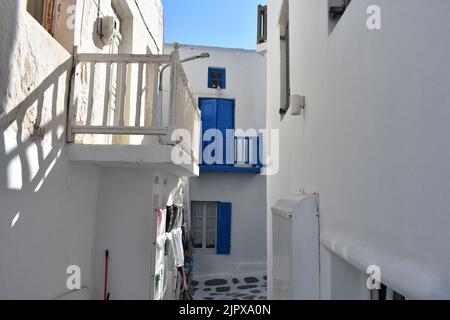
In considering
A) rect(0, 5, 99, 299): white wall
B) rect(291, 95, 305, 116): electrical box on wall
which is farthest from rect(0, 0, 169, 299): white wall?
rect(291, 95, 305, 116): electrical box on wall

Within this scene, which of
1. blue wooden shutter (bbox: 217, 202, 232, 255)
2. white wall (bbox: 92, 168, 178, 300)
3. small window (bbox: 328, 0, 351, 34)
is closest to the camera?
small window (bbox: 328, 0, 351, 34)

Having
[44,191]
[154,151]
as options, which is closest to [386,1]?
[154,151]

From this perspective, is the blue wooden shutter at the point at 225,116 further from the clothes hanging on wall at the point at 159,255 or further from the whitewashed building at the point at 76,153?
the clothes hanging on wall at the point at 159,255

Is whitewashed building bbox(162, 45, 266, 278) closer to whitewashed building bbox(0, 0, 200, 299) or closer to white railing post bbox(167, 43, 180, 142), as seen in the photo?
whitewashed building bbox(0, 0, 200, 299)

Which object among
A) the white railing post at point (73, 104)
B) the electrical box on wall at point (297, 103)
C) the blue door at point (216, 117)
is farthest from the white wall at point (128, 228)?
the blue door at point (216, 117)

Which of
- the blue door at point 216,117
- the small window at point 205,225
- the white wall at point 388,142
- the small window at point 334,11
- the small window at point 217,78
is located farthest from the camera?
the small window at point 217,78

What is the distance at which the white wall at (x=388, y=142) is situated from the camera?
3.67 feet

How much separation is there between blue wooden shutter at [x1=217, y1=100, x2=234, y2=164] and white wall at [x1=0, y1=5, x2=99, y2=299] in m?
7.41

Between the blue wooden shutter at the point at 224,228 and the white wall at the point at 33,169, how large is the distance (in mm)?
6931

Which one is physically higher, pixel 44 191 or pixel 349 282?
pixel 44 191

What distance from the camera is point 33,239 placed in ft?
8.74

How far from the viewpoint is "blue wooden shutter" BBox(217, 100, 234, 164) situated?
10.7m
